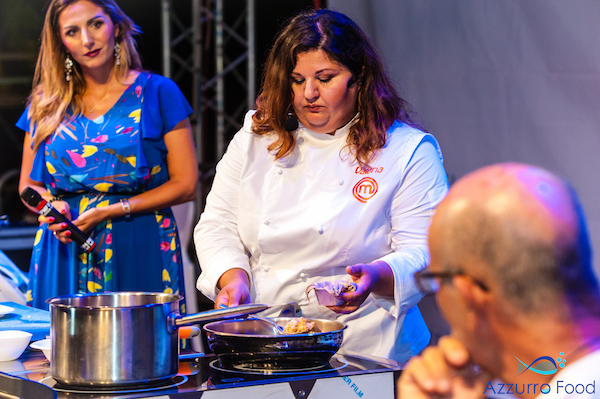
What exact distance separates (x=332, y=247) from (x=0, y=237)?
3.54 m

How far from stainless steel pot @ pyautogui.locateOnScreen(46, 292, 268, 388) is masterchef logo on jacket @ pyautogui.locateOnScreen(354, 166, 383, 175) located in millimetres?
775

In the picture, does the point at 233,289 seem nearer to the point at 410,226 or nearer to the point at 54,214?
the point at 410,226

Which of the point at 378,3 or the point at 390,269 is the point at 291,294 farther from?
the point at 378,3

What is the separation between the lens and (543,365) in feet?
1.80

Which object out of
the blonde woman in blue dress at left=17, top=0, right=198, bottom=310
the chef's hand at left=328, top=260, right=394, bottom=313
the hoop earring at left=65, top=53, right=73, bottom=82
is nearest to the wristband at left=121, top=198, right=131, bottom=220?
the blonde woman in blue dress at left=17, top=0, right=198, bottom=310

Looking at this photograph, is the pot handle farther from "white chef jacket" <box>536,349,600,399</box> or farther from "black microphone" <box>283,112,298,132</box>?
"black microphone" <box>283,112,298,132</box>

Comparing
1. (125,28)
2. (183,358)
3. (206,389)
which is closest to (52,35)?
(125,28)

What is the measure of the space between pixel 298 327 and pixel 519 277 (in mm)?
877

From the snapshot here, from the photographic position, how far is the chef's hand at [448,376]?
22.5 inches

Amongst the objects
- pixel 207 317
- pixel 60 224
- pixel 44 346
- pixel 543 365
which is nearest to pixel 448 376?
pixel 543 365

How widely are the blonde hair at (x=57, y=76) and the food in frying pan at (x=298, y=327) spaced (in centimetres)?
168

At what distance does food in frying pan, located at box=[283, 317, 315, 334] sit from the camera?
1.32 metres

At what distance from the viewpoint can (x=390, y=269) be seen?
157 centimetres

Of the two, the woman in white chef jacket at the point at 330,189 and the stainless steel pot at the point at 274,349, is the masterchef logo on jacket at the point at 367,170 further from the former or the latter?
the stainless steel pot at the point at 274,349
